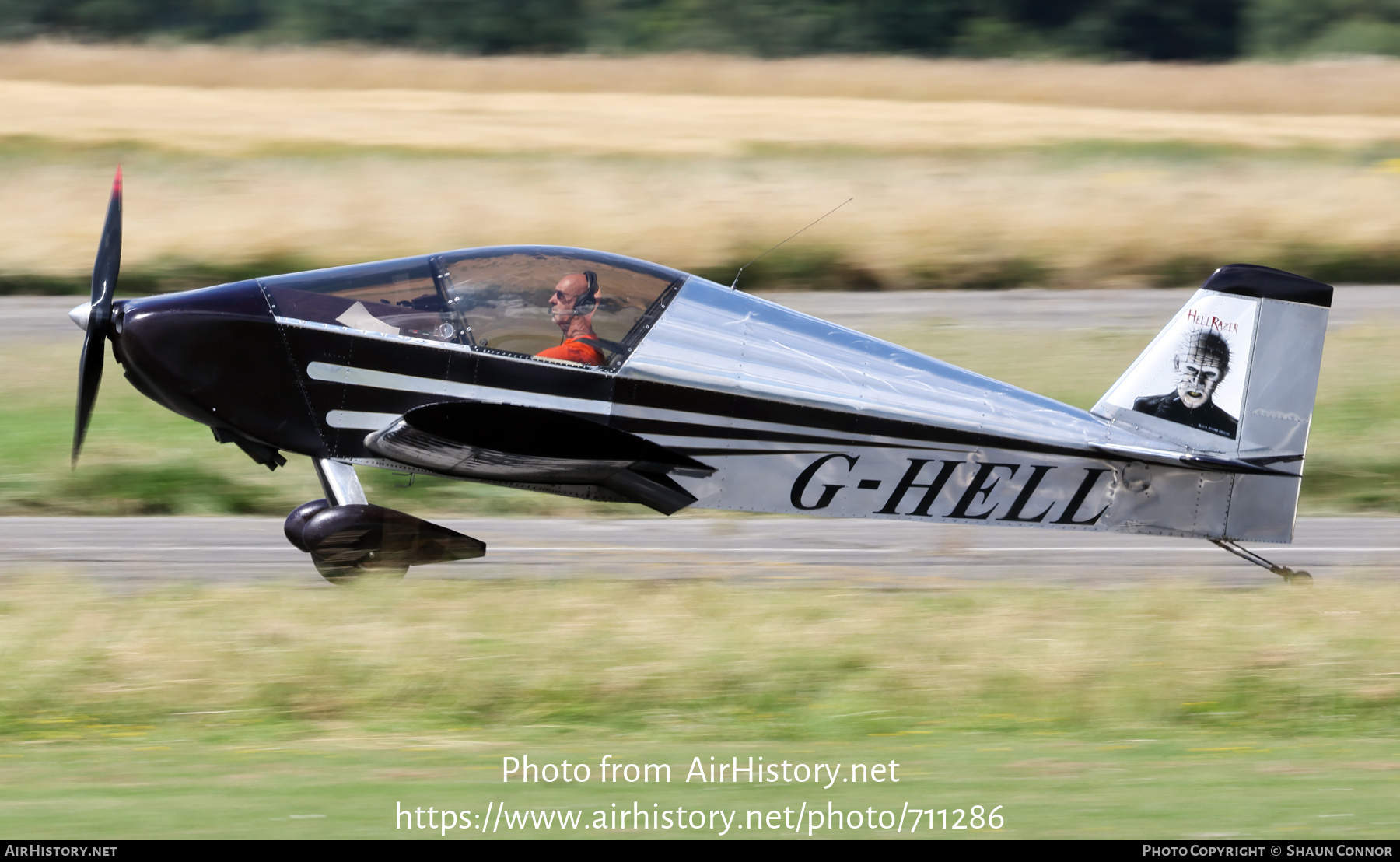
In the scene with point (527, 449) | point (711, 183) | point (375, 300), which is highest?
point (711, 183)

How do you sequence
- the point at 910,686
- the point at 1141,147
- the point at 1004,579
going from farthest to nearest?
the point at 1141,147
the point at 1004,579
the point at 910,686

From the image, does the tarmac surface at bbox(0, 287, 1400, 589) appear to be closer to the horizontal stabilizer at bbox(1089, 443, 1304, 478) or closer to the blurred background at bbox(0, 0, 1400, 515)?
the blurred background at bbox(0, 0, 1400, 515)

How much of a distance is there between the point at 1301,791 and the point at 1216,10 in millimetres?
50918

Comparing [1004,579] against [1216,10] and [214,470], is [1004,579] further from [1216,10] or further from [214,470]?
[1216,10]

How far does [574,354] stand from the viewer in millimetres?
8461

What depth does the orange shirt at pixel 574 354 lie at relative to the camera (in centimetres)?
845

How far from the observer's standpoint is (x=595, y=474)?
8.52 meters

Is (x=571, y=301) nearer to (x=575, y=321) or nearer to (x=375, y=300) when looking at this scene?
(x=575, y=321)

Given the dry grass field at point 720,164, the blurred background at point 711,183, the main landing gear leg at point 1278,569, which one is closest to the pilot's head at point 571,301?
the blurred background at point 711,183

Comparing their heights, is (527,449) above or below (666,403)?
below

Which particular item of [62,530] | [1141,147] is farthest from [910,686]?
[1141,147]

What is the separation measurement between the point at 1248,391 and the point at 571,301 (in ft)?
13.1

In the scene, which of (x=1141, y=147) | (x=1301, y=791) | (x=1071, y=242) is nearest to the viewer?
(x=1301, y=791)

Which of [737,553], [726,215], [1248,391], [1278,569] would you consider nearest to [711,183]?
[726,215]
